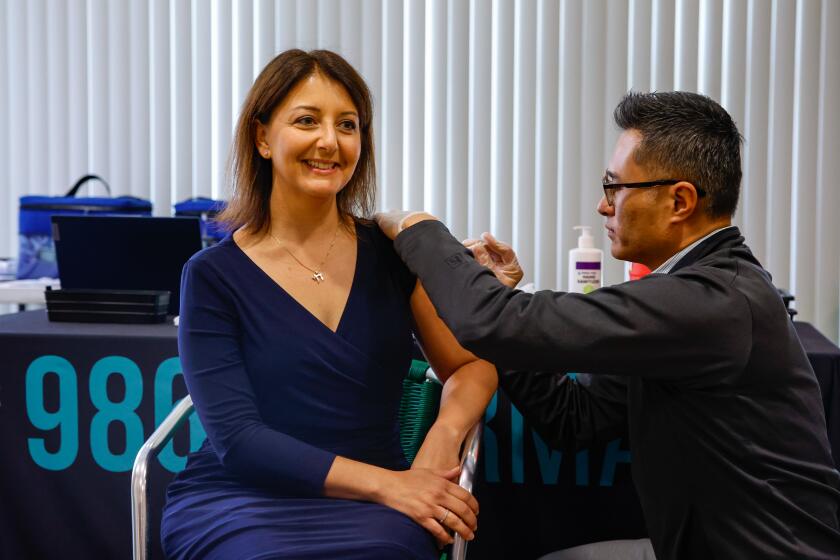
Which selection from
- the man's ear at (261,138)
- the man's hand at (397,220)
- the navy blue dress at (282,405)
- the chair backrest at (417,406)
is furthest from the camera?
the chair backrest at (417,406)

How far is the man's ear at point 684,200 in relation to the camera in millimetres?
1370

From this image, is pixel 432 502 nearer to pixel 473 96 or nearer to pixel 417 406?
pixel 417 406

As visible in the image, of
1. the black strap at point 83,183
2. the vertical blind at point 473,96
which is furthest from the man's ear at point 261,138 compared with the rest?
the black strap at point 83,183

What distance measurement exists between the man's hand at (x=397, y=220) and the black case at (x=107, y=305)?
0.83m

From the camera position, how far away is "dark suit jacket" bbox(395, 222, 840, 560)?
1.23 m

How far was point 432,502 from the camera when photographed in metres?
1.37

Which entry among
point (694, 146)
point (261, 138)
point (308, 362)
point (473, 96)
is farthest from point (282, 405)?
point (473, 96)

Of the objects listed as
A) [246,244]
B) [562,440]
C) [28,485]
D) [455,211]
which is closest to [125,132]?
[455,211]

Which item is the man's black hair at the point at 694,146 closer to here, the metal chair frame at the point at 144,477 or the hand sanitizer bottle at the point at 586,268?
the metal chair frame at the point at 144,477

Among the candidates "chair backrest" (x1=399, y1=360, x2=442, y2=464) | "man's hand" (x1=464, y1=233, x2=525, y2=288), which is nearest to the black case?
"chair backrest" (x1=399, y1=360, x2=442, y2=464)

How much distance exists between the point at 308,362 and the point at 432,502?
0.33 metres

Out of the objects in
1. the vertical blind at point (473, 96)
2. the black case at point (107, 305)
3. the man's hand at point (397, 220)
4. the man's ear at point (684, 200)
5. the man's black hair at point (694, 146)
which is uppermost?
the vertical blind at point (473, 96)

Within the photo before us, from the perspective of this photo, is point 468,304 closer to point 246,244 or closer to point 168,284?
point 246,244

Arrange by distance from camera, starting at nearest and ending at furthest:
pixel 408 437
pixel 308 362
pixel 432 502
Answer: pixel 432 502
pixel 308 362
pixel 408 437
